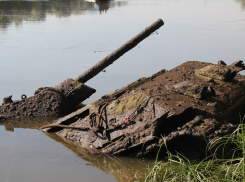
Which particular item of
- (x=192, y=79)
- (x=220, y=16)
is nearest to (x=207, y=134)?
(x=192, y=79)

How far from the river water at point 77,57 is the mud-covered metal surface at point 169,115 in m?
0.28

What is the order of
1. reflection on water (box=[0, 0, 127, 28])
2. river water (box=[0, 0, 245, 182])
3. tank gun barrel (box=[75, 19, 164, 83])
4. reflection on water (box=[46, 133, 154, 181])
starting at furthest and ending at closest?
reflection on water (box=[0, 0, 127, 28])
tank gun barrel (box=[75, 19, 164, 83])
river water (box=[0, 0, 245, 182])
reflection on water (box=[46, 133, 154, 181])

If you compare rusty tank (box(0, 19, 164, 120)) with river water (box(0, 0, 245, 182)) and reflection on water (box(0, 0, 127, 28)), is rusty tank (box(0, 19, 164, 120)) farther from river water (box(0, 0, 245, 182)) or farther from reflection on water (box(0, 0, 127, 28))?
reflection on water (box(0, 0, 127, 28))

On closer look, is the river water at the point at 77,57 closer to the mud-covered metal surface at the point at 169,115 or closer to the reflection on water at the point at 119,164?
the reflection on water at the point at 119,164

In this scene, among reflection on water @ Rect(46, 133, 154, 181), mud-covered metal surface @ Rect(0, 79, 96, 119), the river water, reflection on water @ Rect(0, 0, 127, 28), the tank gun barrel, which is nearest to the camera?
reflection on water @ Rect(46, 133, 154, 181)

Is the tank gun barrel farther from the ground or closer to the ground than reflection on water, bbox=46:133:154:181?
farther from the ground

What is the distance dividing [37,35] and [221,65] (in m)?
11.0

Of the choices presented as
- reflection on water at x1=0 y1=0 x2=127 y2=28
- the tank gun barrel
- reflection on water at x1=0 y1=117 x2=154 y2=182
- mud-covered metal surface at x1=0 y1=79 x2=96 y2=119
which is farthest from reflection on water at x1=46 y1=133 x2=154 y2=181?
reflection on water at x1=0 y1=0 x2=127 y2=28

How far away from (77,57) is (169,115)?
7157mm

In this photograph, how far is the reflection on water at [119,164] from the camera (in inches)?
162

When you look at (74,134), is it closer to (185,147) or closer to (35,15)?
(185,147)

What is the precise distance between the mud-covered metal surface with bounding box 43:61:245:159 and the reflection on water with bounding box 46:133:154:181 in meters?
0.10

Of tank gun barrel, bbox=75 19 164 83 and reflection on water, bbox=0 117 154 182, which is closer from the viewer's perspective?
reflection on water, bbox=0 117 154 182

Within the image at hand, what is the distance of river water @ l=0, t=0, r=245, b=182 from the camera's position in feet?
14.2
